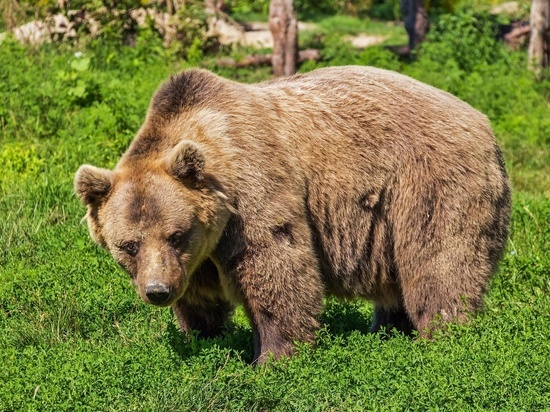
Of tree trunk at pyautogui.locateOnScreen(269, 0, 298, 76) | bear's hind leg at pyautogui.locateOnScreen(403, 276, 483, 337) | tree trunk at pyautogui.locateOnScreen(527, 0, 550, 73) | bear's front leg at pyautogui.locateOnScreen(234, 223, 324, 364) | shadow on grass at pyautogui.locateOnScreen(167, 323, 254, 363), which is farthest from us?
tree trunk at pyautogui.locateOnScreen(527, 0, 550, 73)

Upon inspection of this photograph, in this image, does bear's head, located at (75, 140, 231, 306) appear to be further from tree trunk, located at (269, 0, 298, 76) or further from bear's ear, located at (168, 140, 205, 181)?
tree trunk, located at (269, 0, 298, 76)

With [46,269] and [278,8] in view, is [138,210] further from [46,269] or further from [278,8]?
[278,8]

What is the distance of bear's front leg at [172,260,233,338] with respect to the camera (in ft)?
20.2

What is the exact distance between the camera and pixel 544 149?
11.9m

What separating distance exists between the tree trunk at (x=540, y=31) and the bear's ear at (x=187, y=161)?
33.7ft

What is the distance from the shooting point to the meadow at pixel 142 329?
5402 millimetres

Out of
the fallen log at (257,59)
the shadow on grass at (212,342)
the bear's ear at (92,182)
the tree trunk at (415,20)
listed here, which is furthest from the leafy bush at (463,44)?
the bear's ear at (92,182)

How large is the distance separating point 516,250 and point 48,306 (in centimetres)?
385

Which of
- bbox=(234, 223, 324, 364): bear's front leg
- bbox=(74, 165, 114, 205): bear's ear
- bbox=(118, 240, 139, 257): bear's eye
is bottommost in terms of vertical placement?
bbox=(234, 223, 324, 364): bear's front leg

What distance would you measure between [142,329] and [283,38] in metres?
8.61

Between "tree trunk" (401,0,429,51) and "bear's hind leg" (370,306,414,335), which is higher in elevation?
"bear's hind leg" (370,306,414,335)

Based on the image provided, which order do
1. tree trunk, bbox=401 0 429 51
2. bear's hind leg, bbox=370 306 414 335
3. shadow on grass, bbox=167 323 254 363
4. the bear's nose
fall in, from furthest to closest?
tree trunk, bbox=401 0 429 51 → bear's hind leg, bbox=370 306 414 335 → shadow on grass, bbox=167 323 254 363 → the bear's nose

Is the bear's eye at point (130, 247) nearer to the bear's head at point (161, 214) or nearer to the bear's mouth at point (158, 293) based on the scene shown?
the bear's head at point (161, 214)

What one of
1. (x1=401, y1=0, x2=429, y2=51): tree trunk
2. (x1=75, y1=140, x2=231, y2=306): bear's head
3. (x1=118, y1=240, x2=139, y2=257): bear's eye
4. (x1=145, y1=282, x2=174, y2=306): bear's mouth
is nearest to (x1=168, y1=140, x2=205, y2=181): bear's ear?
(x1=75, y1=140, x2=231, y2=306): bear's head
